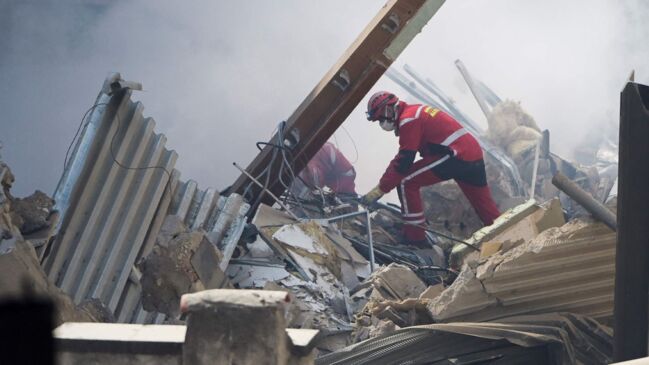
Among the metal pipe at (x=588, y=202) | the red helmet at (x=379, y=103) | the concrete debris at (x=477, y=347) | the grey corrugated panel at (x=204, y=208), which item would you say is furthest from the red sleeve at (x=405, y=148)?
the concrete debris at (x=477, y=347)

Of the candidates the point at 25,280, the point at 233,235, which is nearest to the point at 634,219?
the point at 25,280

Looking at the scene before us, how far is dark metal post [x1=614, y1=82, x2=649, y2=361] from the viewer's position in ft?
12.1

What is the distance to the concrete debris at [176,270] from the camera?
17.5ft

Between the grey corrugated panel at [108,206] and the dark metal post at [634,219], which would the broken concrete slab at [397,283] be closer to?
the grey corrugated panel at [108,206]

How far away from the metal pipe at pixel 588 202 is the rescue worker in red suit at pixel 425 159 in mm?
3127

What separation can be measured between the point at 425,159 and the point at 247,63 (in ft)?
15.2

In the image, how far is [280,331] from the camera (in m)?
2.51

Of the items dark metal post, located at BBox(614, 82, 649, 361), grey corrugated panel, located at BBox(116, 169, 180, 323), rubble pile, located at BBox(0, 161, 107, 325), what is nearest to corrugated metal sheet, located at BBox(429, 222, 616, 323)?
dark metal post, located at BBox(614, 82, 649, 361)

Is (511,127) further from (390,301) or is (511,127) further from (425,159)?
(390,301)

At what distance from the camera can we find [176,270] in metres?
5.38

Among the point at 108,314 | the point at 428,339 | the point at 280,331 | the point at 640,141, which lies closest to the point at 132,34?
the point at 108,314

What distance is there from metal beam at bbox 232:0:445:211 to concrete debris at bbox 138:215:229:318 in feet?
5.62

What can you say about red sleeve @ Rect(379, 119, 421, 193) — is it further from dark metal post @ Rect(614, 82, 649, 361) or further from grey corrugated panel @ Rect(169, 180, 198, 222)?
dark metal post @ Rect(614, 82, 649, 361)

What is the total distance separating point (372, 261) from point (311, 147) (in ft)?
4.72
